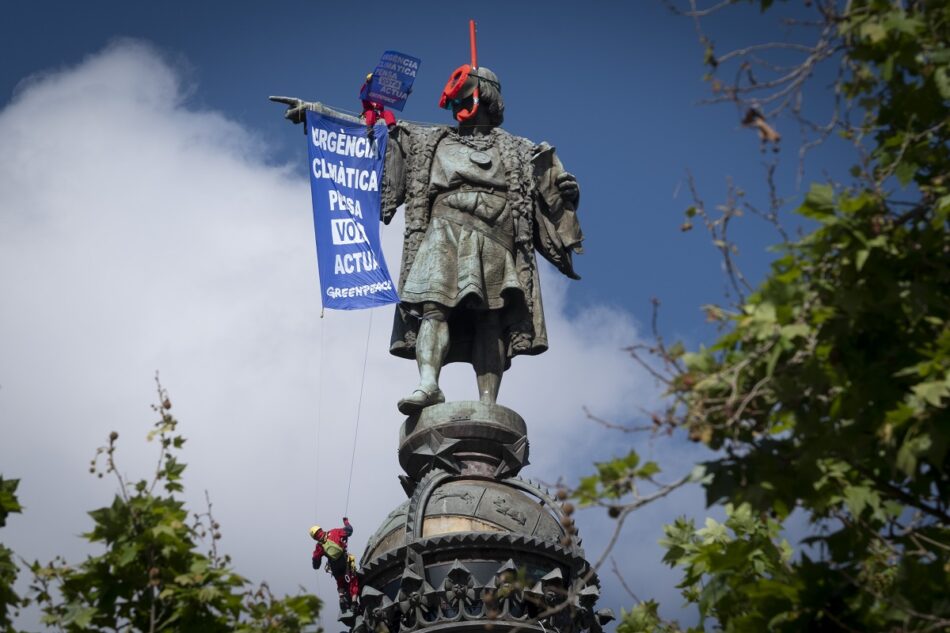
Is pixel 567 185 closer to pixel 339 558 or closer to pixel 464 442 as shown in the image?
pixel 464 442

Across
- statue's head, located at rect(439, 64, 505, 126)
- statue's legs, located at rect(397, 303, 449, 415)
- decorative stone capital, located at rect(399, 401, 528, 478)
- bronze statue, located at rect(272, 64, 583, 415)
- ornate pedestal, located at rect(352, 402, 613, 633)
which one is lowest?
ornate pedestal, located at rect(352, 402, 613, 633)

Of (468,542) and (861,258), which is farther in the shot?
(468,542)

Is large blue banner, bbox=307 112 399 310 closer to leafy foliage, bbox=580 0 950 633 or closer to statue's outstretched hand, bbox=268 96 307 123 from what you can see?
statue's outstretched hand, bbox=268 96 307 123

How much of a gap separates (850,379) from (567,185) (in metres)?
10.9

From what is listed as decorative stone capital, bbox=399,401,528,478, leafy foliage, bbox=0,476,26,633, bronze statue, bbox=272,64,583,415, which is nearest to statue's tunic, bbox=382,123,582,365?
bronze statue, bbox=272,64,583,415

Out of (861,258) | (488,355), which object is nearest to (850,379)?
(861,258)

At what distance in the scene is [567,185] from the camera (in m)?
20.8

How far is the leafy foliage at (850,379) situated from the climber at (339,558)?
7581mm

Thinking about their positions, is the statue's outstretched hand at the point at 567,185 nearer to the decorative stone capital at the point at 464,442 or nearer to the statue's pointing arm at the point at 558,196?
the statue's pointing arm at the point at 558,196

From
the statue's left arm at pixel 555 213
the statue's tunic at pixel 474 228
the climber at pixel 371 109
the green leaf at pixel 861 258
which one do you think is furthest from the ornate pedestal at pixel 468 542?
the green leaf at pixel 861 258

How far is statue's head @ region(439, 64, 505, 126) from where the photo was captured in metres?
20.8

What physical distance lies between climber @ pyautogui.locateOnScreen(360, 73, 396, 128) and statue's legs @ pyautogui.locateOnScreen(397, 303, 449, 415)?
3005 mm

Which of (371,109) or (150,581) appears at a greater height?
(371,109)

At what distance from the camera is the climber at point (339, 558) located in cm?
1780
